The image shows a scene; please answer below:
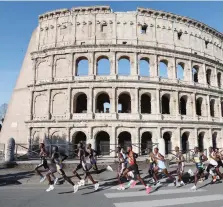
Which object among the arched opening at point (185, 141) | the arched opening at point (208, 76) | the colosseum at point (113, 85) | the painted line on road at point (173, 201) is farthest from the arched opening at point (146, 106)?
the painted line on road at point (173, 201)

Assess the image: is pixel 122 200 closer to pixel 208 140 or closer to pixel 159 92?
pixel 159 92

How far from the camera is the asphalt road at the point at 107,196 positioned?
655 cm

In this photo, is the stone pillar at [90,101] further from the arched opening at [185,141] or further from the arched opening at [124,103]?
the arched opening at [185,141]

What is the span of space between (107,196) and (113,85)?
56.4 ft

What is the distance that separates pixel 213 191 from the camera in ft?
27.7

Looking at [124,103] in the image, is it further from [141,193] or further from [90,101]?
Result: [141,193]

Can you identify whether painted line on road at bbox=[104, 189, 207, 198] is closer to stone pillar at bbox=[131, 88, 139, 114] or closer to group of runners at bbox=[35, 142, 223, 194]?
group of runners at bbox=[35, 142, 223, 194]

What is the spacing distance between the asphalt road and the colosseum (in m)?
13.8

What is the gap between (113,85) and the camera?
23953 mm

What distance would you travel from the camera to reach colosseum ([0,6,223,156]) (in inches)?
934

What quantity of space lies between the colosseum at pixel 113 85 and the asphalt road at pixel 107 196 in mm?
13806

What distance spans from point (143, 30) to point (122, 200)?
920 inches

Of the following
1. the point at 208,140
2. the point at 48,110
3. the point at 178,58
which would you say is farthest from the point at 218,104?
the point at 48,110

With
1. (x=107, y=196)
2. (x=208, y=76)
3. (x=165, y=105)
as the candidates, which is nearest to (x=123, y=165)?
(x=107, y=196)
